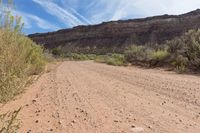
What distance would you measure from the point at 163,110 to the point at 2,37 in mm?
3656

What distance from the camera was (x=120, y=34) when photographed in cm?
7944

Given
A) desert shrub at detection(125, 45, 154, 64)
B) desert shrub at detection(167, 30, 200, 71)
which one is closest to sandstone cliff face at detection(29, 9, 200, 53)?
desert shrub at detection(125, 45, 154, 64)

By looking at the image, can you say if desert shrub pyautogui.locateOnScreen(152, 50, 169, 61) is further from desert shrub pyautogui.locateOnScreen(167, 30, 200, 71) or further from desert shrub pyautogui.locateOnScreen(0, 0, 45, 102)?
desert shrub pyautogui.locateOnScreen(0, 0, 45, 102)

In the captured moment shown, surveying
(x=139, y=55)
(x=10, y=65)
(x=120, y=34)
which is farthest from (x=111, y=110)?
(x=120, y=34)

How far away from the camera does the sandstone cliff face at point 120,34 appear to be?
65.1 m

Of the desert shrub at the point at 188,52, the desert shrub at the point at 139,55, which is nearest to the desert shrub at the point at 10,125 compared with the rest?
the desert shrub at the point at 188,52

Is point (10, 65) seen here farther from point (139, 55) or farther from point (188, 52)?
point (139, 55)

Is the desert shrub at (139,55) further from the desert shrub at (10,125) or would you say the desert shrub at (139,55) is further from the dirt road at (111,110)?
the desert shrub at (10,125)

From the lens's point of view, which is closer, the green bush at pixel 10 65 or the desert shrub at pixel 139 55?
the green bush at pixel 10 65

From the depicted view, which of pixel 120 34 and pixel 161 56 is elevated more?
pixel 120 34

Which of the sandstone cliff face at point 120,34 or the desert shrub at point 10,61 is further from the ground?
the sandstone cliff face at point 120,34

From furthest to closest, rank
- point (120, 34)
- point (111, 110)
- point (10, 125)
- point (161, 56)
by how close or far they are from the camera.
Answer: point (120, 34)
point (161, 56)
point (111, 110)
point (10, 125)

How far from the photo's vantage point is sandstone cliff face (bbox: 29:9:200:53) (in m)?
65.1

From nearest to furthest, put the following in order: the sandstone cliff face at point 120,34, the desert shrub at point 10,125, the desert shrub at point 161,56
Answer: the desert shrub at point 10,125 < the desert shrub at point 161,56 < the sandstone cliff face at point 120,34
